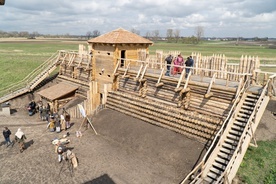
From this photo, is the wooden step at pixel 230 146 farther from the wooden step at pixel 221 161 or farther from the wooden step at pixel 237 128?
the wooden step at pixel 237 128

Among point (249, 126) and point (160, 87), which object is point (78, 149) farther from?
point (249, 126)

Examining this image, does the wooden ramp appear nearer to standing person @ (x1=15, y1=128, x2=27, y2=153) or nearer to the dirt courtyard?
the dirt courtyard

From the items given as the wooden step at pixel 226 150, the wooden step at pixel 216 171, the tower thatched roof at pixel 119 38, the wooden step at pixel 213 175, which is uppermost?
the tower thatched roof at pixel 119 38

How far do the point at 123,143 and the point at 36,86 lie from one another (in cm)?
1821

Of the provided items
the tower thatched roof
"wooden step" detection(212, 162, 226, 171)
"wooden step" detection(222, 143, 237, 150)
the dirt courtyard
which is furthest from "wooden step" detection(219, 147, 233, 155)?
the tower thatched roof

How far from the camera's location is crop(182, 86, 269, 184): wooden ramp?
1211cm

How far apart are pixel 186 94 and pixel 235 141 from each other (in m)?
4.77

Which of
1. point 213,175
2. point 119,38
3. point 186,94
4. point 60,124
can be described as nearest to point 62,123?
point 60,124

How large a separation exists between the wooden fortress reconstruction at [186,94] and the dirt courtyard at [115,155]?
100cm

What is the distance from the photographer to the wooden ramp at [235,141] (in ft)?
39.7

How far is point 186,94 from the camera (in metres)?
16.8

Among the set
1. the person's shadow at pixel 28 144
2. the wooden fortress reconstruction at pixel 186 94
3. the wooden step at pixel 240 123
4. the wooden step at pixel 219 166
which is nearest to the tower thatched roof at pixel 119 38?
the wooden fortress reconstruction at pixel 186 94

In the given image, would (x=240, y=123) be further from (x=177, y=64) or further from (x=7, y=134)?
(x=7, y=134)

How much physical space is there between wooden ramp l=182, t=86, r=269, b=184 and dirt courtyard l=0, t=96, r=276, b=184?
1.63m
